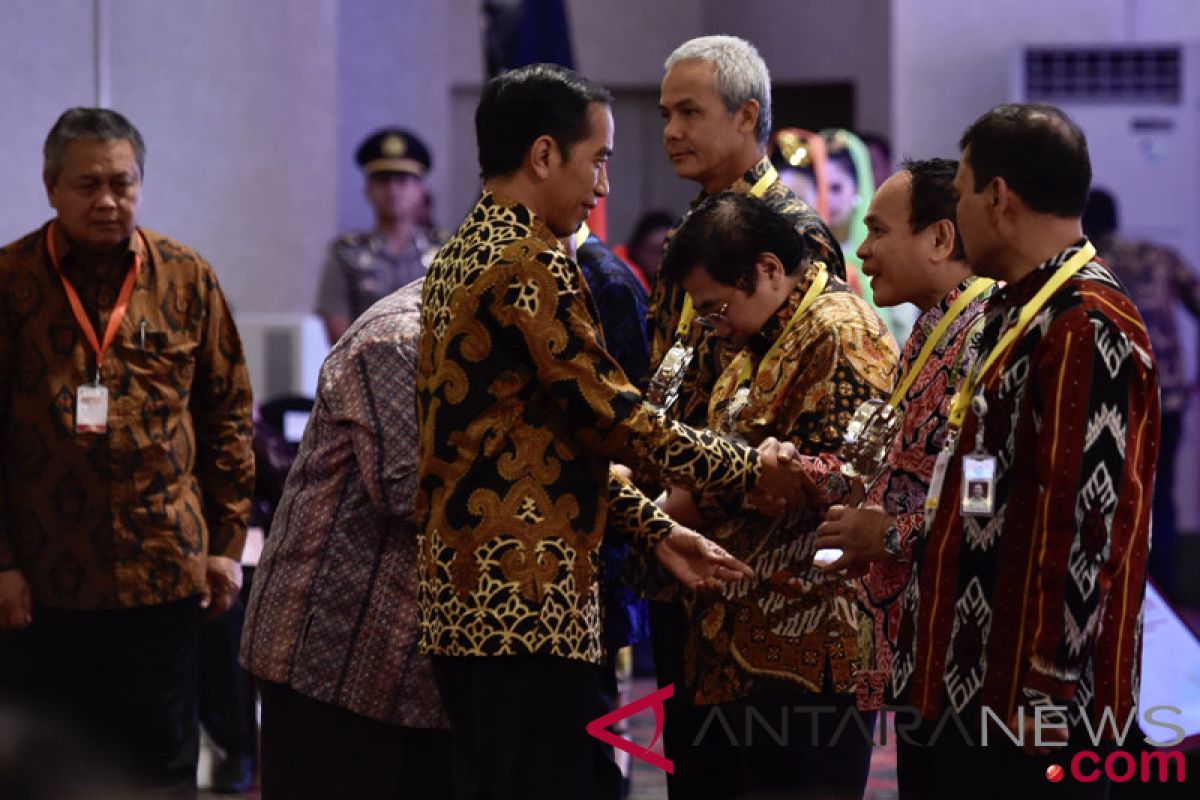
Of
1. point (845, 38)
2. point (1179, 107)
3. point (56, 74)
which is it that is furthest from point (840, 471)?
point (845, 38)

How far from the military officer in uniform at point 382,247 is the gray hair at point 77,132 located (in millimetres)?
3836

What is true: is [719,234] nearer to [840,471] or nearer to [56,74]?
[840,471]

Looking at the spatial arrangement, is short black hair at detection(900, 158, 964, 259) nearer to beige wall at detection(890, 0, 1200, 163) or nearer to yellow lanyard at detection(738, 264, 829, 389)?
yellow lanyard at detection(738, 264, 829, 389)

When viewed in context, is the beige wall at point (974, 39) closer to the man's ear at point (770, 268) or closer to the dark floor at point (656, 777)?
the dark floor at point (656, 777)

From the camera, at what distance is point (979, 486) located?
232cm

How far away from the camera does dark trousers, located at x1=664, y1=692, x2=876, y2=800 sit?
295cm

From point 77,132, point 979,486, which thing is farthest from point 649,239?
point 979,486

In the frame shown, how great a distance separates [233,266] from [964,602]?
6.45 meters

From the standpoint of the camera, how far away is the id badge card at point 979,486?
231 centimetres

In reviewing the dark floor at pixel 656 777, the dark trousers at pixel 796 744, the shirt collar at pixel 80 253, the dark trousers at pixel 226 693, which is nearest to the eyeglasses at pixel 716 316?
the dark trousers at pixel 796 744

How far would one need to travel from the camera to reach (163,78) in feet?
24.9

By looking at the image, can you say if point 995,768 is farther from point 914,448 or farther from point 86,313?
point 86,313

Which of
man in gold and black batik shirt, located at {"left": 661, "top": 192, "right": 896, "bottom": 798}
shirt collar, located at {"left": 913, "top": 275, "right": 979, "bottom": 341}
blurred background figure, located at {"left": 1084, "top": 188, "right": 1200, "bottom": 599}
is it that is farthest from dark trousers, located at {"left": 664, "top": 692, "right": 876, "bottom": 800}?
blurred background figure, located at {"left": 1084, "top": 188, "right": 1200, "bottom": 599}

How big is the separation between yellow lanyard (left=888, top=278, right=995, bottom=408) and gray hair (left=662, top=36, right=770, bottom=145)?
2.31 feet
